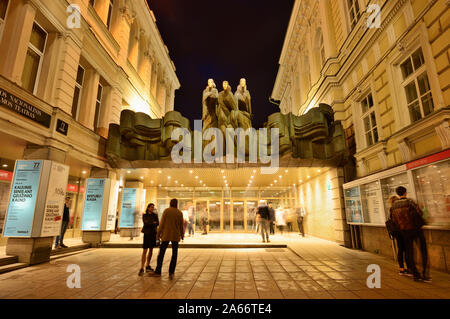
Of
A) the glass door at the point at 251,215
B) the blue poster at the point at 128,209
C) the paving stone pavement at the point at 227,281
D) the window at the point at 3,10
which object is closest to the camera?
the paving stone pavement at the point at 227,281

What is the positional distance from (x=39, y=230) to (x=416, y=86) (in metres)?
11.5

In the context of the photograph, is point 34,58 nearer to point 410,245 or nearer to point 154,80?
point 154,80

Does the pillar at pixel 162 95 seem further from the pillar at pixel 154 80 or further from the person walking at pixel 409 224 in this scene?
the person walking at pixel 409 224

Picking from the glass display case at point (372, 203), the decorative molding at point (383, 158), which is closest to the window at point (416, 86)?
the decorative molding at point (383, 158)

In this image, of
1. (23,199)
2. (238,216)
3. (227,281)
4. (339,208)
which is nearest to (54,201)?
(23,199)

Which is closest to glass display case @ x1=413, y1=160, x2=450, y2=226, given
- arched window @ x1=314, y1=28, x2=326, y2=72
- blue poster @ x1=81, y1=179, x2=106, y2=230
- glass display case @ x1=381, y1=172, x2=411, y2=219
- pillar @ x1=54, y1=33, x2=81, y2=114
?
glass display case @ x1=381, y1=172, x2=411, y2=219

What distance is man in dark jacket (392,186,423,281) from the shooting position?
500 centimetres

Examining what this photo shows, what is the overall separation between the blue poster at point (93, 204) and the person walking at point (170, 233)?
6.24 meters

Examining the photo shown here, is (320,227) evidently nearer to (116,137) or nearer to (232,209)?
(232,209)

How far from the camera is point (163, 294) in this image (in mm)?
4211

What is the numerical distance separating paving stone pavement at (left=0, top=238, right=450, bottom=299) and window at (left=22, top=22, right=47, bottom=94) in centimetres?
565

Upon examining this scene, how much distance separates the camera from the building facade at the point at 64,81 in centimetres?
689

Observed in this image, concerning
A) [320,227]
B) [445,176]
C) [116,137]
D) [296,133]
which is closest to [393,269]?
[445,176]

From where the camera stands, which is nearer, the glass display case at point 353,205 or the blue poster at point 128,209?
the glass display case at point 353,205
